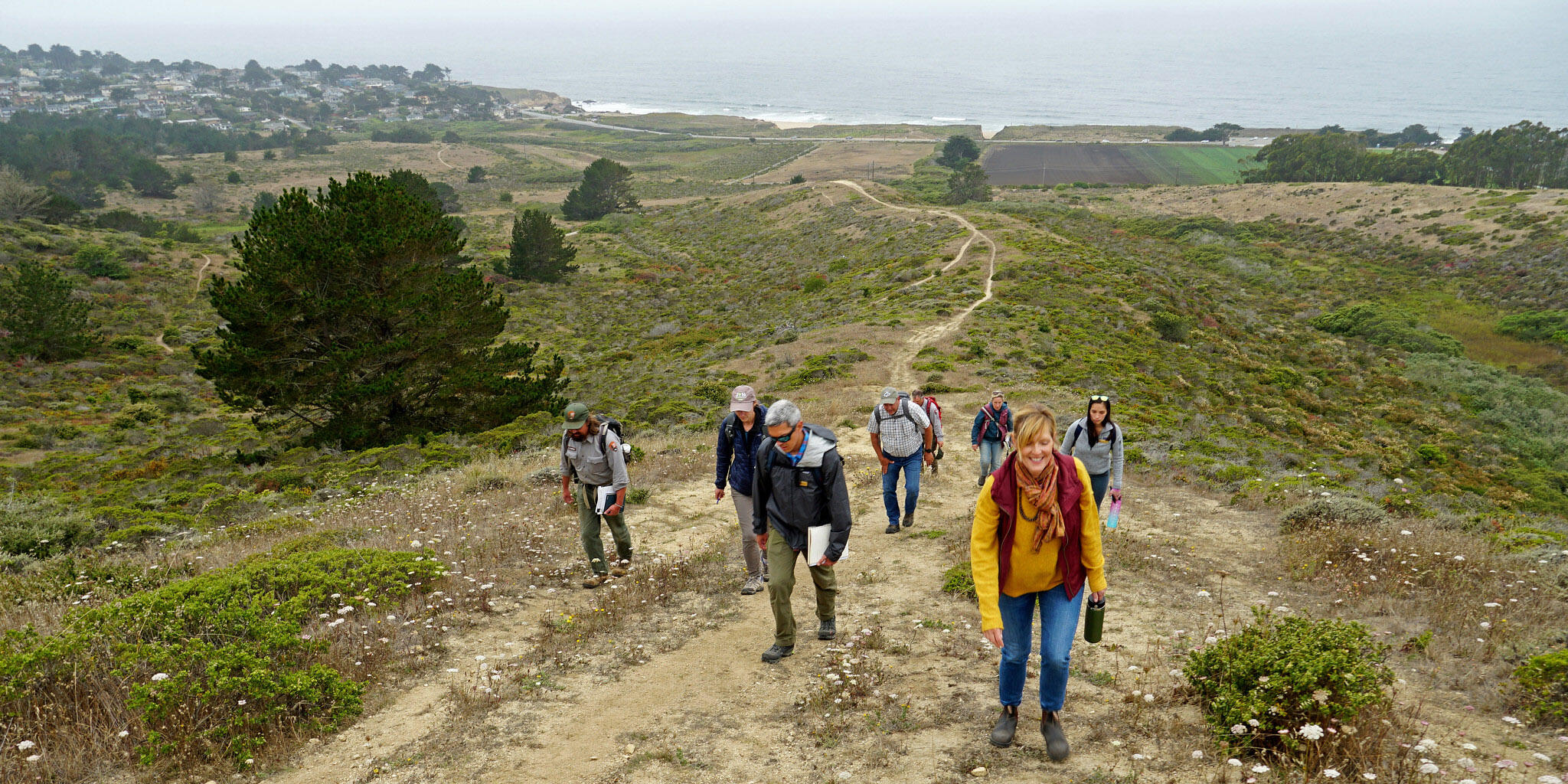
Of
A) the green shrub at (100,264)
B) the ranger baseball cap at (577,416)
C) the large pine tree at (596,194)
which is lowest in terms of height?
the green shrub at (100,264)

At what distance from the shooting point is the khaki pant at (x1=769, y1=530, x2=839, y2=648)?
21.0 feet

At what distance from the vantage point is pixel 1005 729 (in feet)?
16.5

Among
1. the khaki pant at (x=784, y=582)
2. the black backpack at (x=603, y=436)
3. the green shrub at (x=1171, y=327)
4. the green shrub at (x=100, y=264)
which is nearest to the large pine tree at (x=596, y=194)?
the green shrub at (x=100, y=264)

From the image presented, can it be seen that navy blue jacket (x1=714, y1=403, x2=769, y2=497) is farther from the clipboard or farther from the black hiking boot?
the black hiking boot

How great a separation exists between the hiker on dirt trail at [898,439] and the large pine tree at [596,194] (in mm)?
73047

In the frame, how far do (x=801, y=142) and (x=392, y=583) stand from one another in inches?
5715

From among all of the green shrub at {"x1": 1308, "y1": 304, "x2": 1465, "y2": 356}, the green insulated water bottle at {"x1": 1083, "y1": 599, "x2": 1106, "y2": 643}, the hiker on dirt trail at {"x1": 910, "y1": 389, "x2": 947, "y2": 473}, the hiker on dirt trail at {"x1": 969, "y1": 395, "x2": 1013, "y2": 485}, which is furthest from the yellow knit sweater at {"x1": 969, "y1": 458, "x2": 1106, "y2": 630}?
the green shrub at {"x1": 1308, "y1": 304, "x2": 1465, "y2": 356}

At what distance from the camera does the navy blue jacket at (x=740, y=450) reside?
735 centimetres

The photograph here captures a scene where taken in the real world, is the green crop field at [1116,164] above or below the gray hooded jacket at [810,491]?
above

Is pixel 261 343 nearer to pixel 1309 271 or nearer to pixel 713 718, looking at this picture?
pixel 713 718

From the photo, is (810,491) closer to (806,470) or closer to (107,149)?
(806,470)

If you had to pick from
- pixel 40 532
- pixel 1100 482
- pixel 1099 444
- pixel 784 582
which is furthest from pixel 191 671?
pixel 40 532

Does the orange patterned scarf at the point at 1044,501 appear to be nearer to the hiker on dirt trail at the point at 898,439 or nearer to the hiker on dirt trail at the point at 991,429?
the hiker on dirt trail at the point at 898,439

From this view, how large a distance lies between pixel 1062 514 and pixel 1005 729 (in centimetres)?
159
